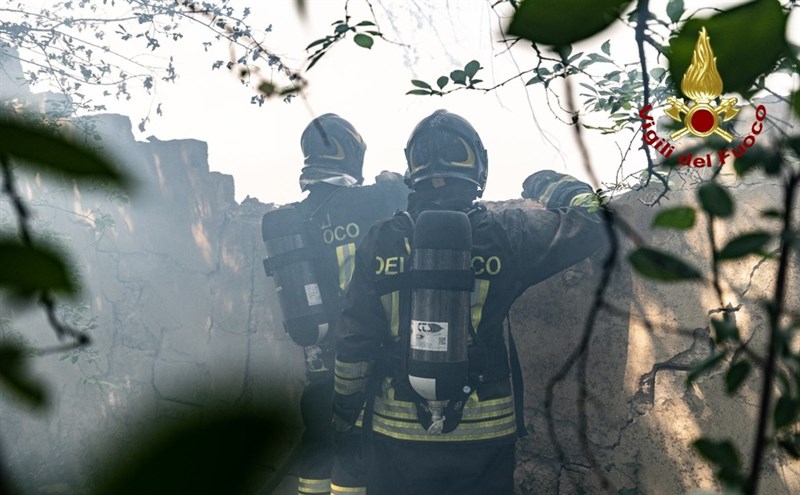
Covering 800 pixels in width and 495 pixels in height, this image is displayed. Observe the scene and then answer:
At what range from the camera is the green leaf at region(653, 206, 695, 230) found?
396mm

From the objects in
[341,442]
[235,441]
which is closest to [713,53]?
[235,441]

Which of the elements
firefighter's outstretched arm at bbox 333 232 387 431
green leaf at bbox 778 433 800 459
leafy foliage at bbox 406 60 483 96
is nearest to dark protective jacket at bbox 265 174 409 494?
firefighter's outstretched arm at bbox 333 232 387 431

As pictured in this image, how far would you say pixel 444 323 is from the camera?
2258 mm

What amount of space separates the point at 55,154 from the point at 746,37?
294 mm

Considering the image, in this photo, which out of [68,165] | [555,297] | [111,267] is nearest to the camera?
[68,165]

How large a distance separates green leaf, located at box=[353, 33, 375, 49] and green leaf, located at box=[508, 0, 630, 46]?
0.83m

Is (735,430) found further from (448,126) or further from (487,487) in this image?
(448,126)

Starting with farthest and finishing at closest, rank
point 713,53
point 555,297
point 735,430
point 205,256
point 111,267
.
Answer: point 111,267, point 205,256, point 555,297, point 735,430, point 713,53

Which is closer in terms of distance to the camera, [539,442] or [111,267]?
[539,442]

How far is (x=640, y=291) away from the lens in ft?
8.69

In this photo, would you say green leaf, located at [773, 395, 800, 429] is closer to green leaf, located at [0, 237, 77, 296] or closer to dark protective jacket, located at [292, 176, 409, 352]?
green leaf, located at [0, 237, 77, 296]

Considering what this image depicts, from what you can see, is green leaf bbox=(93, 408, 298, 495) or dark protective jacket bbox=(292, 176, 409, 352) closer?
green leaf bbox=(93, 408, 298, 495)

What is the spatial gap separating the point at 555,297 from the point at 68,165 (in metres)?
2.79

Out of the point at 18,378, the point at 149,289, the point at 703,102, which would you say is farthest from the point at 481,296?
the point at 149,289
